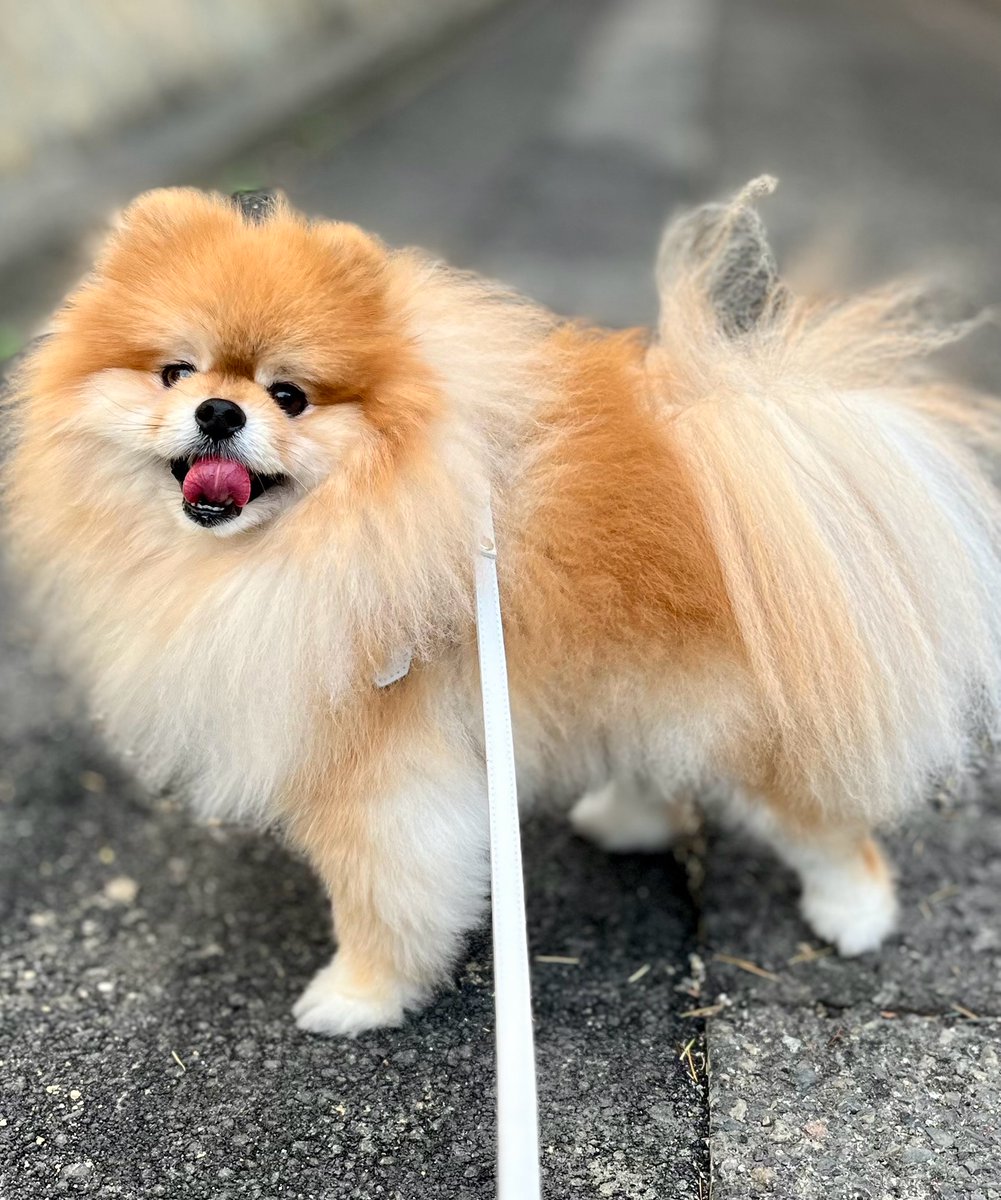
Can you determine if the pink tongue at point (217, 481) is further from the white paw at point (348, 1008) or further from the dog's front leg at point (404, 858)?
the white paw at point (348, 1008)

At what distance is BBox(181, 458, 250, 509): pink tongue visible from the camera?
174 centimetres

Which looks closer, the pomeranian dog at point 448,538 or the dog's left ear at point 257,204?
the pomeranian dog at point 448,538

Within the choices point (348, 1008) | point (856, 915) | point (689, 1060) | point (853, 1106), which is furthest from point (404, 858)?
point (856, 915)

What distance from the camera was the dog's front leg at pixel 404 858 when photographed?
1942mm

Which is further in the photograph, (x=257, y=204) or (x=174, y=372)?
(x=257, y=204)

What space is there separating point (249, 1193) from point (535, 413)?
142 centimetres

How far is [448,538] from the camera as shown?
1.79m

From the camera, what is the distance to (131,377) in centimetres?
179

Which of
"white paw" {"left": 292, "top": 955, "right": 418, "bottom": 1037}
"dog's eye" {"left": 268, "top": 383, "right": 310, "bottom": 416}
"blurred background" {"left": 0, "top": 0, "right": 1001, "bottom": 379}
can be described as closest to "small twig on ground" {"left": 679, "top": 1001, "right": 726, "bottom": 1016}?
"white paw" {"left": 292, "top": 955, "right": 418, "bottom": 1037}

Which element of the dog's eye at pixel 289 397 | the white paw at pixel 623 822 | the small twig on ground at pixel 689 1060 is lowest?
the small twig on ground at pixel 689 1060

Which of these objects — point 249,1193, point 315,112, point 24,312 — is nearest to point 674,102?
point 315,112

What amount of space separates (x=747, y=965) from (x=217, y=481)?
1.54 meters

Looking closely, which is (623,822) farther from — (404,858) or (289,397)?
(289,397)

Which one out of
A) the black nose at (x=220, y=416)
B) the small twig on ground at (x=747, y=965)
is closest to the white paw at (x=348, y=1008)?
the small twig on ground at (x=747, y=965)
